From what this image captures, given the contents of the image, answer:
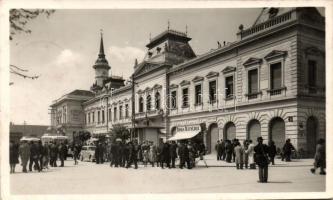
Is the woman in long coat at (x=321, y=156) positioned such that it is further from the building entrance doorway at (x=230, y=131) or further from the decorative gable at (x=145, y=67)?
the decorative gable at (x=145, y=67)

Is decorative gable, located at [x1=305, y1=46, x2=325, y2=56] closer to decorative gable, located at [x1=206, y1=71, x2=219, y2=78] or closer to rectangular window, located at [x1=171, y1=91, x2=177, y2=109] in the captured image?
decorative gable, located at [x1=206, y1=71, x2=219, y2=78]

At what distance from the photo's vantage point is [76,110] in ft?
194

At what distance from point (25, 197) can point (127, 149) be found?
881cm

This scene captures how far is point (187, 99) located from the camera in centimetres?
2950

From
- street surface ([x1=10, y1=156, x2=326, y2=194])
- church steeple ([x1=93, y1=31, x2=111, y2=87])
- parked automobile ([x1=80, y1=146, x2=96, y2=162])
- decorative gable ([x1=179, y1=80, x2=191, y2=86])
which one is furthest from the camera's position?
church steeple ([x1=93, y1=31, x2=111, y2=87])

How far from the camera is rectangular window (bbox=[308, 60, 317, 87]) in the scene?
63.9 ft

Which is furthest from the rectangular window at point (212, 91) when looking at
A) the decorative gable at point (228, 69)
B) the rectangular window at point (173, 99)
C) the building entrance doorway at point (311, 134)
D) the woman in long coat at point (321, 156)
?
the woman in long coat at point (321, 156)

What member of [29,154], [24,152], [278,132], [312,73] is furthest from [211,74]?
[24,152]

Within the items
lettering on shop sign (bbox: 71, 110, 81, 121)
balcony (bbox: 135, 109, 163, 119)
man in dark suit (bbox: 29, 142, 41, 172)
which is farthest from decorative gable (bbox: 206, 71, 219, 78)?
lettering on shop sign (bbox: 71, 110, 81, 121)

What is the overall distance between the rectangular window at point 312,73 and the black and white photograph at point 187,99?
59mm

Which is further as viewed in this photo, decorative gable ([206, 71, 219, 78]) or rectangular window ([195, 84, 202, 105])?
rectangular window ([195, 84, 202, 105])

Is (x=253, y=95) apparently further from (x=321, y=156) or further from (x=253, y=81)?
(x=321, y=156)

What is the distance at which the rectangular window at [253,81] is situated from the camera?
74.4ft
